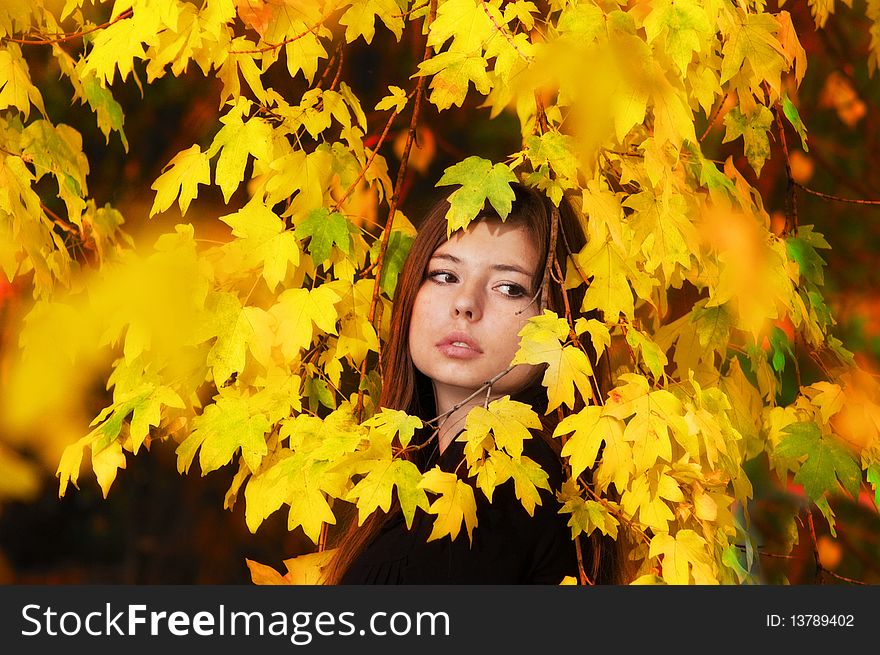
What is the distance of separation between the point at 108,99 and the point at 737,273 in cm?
112

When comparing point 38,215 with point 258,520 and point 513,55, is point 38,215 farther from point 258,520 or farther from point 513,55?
point 513,55

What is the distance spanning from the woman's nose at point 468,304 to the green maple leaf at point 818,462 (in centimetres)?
45

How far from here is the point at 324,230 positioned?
54.2 inches

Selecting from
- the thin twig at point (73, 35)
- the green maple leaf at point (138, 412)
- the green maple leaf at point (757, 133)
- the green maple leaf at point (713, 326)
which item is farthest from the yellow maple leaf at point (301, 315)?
the green maple leaf at point (757, 133)

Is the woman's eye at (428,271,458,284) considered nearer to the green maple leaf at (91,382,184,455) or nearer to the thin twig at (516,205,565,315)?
the thin twig at (516,205,565,315)

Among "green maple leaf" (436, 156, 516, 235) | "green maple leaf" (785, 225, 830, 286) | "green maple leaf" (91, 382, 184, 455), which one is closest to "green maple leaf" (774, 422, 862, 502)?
"green maple leaf" (785, 225, 830, 286)

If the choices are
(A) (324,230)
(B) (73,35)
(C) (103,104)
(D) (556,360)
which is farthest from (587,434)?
(C) (103,104)

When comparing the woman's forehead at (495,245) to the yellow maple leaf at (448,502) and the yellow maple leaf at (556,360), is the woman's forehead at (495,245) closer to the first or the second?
the yellow maple leaf at (556,360)

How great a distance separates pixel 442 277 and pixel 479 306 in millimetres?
83

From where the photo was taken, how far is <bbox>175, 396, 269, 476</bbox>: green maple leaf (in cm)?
133

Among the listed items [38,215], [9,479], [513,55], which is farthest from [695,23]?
[9,479]

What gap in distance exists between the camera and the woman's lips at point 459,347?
140 cm

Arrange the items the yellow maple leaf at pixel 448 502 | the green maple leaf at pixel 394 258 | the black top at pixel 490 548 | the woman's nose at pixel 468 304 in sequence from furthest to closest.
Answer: the green maple leaf at pixel 394 258 → the woman's nose at pixel 468 304 → the black top at pixel 490 548 → the yellow maple leaf at pixel 448 502

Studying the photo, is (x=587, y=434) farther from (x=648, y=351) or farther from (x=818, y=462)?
(x=818, y=462)
